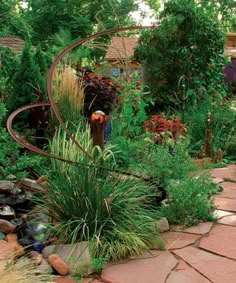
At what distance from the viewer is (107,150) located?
11.5 ft

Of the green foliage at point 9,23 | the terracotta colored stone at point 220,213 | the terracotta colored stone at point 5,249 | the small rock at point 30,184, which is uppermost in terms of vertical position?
the green foliage at point 9,23

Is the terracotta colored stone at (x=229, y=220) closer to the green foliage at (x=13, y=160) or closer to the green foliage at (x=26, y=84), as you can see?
the green foliage at (x=13, y=160)

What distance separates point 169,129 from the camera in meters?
5.12

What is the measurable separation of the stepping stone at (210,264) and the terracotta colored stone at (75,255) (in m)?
0.65

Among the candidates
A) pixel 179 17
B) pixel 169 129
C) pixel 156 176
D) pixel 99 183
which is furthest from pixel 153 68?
pixel 99 183

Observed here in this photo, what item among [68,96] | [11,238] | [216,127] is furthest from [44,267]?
[216,127]

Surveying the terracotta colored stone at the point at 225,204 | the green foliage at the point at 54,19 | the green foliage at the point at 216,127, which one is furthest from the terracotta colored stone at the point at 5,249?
the green foliage at the point at 54,19

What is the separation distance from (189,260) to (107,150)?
1.21 metres

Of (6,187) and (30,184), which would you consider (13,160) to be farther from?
(6,187)

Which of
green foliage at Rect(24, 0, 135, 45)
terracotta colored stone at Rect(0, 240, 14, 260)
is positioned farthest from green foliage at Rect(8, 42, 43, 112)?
green foliage at Rect(24, 0, 135, 45)

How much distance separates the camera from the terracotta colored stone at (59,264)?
2.61 m

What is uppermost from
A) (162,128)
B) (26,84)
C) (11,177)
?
(26,84)

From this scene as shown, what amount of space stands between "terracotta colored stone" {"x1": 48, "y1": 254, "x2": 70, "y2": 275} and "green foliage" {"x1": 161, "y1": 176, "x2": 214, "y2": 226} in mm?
1039

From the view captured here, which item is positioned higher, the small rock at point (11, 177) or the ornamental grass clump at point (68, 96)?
the ornamental grass clump at point (68, 96)
